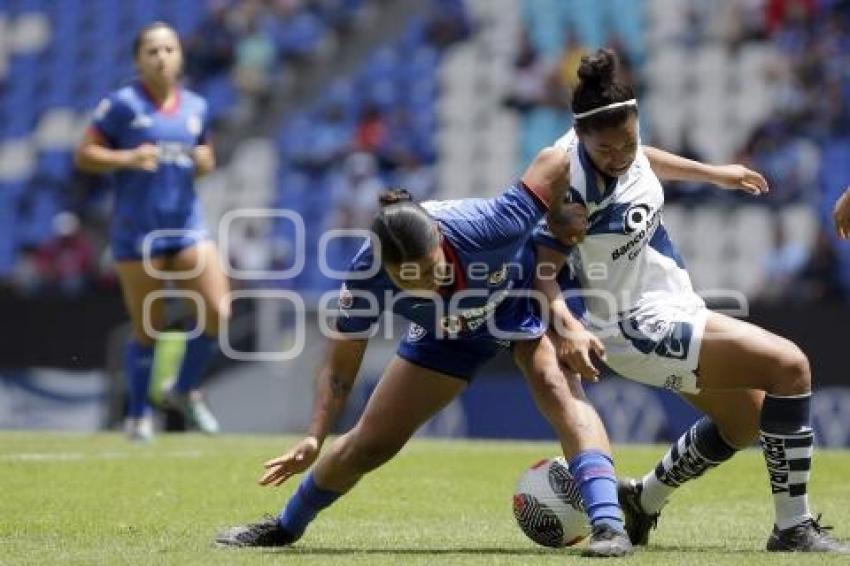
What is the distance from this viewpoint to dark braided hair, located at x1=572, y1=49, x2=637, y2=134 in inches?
276

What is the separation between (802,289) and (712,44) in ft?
17.2

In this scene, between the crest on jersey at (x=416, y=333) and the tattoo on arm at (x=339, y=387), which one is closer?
the tattoo on arm at (x=339, y=387)

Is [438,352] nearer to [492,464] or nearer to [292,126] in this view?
[492,464]

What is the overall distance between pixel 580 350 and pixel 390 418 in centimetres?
105

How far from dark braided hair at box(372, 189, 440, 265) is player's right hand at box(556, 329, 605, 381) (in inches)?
24.3

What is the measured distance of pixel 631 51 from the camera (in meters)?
22.2

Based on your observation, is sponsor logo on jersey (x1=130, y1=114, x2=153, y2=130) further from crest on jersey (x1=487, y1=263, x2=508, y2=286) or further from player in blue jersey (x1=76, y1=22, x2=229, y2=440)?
crest on jersey (x1=487, y1=263, x2=508, y2=286)

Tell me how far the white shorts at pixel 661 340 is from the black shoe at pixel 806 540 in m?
0.69

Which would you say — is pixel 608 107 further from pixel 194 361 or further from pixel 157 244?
pixel 194 361

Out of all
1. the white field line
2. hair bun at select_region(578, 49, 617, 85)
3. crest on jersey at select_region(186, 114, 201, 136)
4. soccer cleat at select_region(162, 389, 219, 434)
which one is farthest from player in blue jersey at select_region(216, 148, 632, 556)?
soccer cleat at select_region(162, 389, 219, 434)

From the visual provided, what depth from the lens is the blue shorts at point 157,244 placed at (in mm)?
12953

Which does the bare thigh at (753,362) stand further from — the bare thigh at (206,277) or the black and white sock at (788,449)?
the bare thigh at (206,277)

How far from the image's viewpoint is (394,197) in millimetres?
6809

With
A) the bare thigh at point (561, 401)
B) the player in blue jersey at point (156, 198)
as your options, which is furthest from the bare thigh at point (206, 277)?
the bare thigh at point (561, 401)
